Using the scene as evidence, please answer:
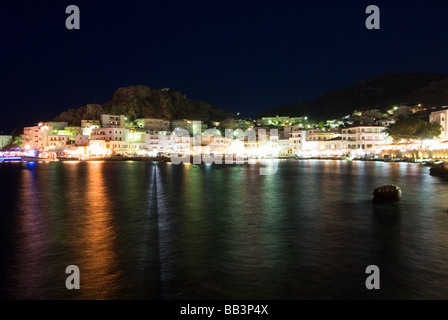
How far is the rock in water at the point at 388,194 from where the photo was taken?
2189 centimetres

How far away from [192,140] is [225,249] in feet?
354

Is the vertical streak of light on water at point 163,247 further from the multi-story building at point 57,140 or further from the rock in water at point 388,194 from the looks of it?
the multi-story building at point 57,140

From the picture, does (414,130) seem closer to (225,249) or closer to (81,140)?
(225,249)

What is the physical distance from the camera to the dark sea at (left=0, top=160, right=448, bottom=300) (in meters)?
8.98

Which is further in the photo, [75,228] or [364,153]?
[364,153]

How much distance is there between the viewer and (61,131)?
124 meters

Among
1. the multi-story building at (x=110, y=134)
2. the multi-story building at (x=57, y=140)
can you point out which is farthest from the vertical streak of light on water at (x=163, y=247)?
the multi-story building at (x=57, y=140)

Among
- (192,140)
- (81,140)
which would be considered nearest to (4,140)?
(81,140)

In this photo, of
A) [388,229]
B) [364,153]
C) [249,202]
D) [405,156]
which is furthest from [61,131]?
[388,229]

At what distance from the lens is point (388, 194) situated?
22.1m

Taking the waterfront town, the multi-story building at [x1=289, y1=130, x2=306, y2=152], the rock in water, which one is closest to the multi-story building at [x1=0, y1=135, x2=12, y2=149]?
the waterfront town
